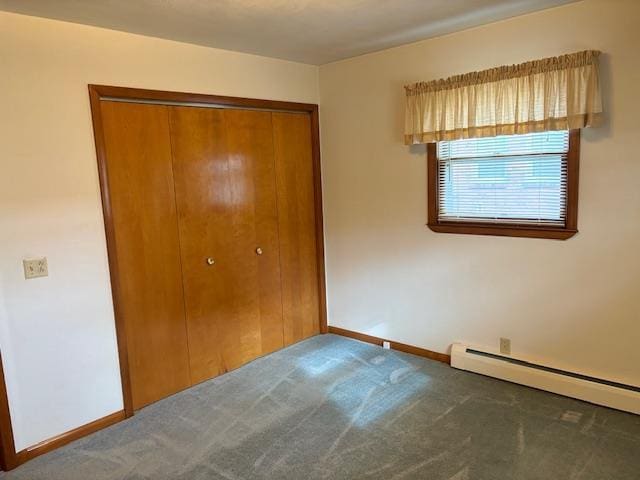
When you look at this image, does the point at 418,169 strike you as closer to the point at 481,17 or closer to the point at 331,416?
the point at 481,17

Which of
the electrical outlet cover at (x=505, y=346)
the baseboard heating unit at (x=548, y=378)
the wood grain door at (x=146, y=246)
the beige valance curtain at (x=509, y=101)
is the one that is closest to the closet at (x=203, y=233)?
the wood grain door at (x=146, y=246)

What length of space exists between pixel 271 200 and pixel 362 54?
1.31 metres

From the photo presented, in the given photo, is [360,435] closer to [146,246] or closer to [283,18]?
[146,246]

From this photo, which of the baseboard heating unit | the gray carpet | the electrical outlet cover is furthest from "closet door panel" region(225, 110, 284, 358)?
the electrical outlet cover

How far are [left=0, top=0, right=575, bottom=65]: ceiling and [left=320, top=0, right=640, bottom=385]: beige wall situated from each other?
219 mm

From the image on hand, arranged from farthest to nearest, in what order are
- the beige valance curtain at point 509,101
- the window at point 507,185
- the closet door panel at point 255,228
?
the closet door panel at point 255,228 < the window at point 507,185 < the beige valance curtain at point 509,101

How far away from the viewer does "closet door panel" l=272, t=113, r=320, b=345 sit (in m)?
3.70

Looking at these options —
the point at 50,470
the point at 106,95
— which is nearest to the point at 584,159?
the point at 106,95

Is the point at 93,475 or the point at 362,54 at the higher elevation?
the point at 362,54

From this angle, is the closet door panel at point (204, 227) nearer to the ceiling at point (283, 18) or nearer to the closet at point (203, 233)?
the closet at point (203, 233)

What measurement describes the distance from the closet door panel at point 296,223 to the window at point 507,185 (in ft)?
3.52

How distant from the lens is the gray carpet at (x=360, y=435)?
2277mm

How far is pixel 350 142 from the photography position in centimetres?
376

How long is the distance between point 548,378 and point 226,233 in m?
2.32
